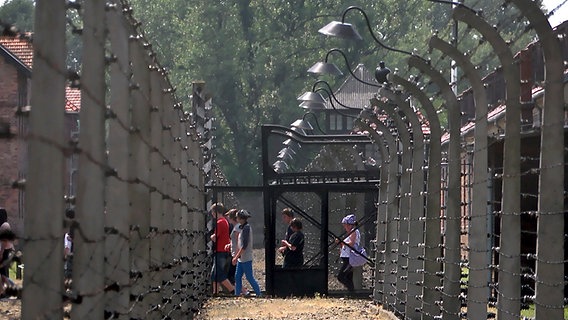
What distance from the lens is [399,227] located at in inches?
659

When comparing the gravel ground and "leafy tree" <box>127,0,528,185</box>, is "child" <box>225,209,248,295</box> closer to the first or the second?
the gravel ground

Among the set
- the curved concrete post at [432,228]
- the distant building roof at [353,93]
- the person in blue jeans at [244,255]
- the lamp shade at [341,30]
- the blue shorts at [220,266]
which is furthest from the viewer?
the distant building roof at [353,93]

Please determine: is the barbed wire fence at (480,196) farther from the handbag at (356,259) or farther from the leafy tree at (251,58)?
the leafy tree at (251,58)

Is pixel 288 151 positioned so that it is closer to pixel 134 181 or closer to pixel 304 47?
pixel 134 181

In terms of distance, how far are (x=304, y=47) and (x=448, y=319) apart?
224 ft

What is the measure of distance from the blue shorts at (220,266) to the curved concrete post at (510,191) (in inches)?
617

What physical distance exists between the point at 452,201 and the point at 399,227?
4.85 metres

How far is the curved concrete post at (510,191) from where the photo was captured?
8.95 m

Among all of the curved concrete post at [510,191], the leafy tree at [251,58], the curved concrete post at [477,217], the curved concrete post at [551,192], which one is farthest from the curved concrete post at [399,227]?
the leafy tree at [251,58]

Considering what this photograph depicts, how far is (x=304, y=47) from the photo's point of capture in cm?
7994

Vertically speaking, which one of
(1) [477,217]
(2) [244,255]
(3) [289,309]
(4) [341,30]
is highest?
Answer: (4) [341,30]

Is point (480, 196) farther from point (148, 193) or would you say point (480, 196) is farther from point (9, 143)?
point (9, 143)

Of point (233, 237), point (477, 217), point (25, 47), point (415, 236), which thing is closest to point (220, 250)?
point (233, 237)

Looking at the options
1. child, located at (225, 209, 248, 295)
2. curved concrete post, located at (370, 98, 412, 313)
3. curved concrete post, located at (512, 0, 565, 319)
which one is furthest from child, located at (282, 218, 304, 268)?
curved concrete post, located at (512, 0, 565, 319)
